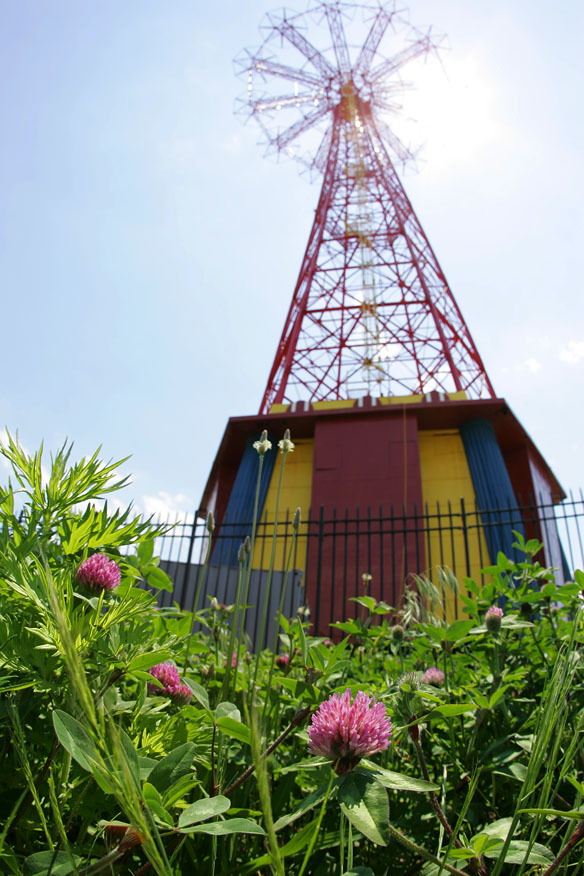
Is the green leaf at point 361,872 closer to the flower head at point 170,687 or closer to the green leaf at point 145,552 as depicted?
the flower head at point 170,687

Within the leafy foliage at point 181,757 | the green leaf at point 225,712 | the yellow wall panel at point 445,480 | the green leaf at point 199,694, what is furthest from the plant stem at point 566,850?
the yellow wall panel at point 445,480

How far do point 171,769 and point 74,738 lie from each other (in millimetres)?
179

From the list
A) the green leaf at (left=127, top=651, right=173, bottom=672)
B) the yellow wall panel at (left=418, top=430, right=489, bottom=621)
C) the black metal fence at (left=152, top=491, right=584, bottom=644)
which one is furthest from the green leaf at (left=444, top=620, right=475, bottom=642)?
the yellow wall panel at (left=418, top=430, right=489, bottom=621)

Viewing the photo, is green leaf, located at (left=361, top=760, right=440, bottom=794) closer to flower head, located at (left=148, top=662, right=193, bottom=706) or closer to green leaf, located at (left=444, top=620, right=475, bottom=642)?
flower head, located at (left=148, top=662, right=193, bottom=706)

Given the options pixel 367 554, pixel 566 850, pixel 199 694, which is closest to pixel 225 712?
pixel 199 694

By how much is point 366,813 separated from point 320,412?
27.5 ft

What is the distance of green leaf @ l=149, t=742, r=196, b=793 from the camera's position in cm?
69

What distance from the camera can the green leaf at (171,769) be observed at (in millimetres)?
688

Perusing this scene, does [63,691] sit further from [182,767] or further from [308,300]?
[308,300]

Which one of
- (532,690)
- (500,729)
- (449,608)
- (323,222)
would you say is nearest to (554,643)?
(532,690)

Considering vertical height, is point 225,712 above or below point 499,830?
above

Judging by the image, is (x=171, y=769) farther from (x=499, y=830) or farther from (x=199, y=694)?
(x=499, y=830)

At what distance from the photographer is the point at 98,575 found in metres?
0.87

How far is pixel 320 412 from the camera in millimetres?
8953
